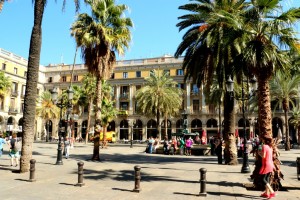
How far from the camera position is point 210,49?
17141 mm

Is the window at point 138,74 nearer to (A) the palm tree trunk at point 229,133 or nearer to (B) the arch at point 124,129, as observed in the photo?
(B) the arch at point 124,129

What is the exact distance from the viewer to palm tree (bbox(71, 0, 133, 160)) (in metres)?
19.7

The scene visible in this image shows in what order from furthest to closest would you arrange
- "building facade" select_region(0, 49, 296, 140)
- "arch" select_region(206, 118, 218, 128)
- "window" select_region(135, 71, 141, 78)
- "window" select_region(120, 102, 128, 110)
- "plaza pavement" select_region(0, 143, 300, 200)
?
"window" select_region(120, 102, 128, 110) < "window" select_region(135, 71, 141, 78) < "arch" select_region(206, 118, 218, 128) < "building facade" select_region(0, 49, 296, 140) < "plaza pavement" select_region(0, 143, 300, 200)

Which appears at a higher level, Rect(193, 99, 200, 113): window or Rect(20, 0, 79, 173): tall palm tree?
Rect(193, 99, 200, 113): window

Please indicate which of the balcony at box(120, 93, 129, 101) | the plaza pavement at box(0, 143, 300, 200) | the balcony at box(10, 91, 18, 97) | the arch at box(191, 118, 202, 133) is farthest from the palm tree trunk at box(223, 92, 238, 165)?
the balcony at box(10, 91, 18, 97)

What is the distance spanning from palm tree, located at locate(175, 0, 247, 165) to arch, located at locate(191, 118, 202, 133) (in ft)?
131

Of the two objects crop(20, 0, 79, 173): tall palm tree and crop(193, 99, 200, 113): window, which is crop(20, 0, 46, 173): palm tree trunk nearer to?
crop(20, 0, 79, 173): tall palm tree

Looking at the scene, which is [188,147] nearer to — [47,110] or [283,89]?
[283,89]

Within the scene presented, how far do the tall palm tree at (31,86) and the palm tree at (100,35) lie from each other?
6.14 metres

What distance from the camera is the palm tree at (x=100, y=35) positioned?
64.5ft

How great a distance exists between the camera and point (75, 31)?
20188 mm

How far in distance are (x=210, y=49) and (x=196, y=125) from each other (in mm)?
42357

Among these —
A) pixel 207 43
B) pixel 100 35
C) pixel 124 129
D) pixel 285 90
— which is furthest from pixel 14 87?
pixel 207 43

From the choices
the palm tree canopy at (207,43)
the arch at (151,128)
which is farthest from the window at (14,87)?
the palm tree canopy at (207,43)
